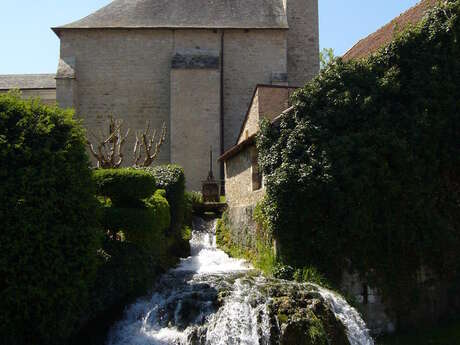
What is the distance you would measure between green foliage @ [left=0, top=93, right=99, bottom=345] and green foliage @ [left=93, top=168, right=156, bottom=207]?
5.90 feet

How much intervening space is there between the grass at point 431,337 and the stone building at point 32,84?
21.9m

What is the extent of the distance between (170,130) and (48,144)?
53.1 feet

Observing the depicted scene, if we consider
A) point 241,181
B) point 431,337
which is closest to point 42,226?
point 431,337

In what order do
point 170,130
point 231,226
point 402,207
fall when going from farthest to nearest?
point 170,130
point 231,226
point 402,207

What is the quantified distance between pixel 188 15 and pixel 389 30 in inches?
516

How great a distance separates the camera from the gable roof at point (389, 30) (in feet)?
34.2

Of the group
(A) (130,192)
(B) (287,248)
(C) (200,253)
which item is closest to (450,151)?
(B) (287,248)

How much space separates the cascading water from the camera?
693 cm

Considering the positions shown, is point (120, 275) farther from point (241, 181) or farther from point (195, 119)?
point (195, 119)

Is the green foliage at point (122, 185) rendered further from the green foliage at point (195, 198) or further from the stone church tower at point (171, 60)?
the stone church tower at point (171, 60)

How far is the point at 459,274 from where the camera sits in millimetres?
8922

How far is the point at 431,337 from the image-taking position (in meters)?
8.02

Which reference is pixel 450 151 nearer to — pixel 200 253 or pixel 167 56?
pixel 200 253

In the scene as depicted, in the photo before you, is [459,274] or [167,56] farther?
[167,56]
